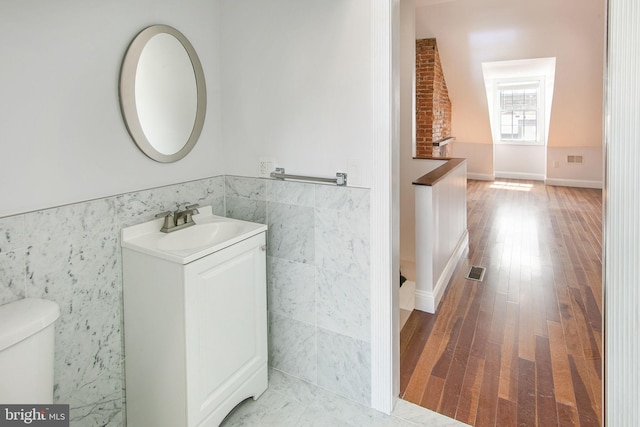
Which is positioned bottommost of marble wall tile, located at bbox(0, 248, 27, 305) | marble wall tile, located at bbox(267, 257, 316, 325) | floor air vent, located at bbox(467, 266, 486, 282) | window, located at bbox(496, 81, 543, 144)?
floor air vent, located at bbox(467, 266, 486, 282)

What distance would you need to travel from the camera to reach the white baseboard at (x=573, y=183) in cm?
786

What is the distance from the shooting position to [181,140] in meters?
2.13

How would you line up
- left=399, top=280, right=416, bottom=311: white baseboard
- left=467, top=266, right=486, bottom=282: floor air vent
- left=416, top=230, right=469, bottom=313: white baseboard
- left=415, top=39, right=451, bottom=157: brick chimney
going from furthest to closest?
left=415, top=39, right=451, bottom=157: brick chimney, left=467, top=266, right=486, bottom=282: floor air vent, left=399, top=280, right=416, bottom=311: white baseboard, left=416, top=230, right=469, bottom=313: white baseboard

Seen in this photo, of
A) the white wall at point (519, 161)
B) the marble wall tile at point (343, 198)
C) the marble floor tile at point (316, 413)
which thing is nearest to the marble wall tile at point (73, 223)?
the marble wall tile at point (343, 198)

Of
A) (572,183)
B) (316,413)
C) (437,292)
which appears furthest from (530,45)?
(316,413)

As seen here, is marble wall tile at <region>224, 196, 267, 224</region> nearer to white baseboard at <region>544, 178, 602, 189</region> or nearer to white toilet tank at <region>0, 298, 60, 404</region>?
white toilet tank at <region>0, 298, 60, 404</region>

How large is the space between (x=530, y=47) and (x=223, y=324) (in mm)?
6336

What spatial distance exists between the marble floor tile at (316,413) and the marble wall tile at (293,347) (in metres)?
0.11

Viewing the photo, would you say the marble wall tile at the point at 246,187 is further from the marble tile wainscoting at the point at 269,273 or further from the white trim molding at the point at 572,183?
the white trim molding at the point at 572,183

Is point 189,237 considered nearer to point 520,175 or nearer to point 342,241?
point 342,241

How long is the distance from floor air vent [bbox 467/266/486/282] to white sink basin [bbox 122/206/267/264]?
2.44 m

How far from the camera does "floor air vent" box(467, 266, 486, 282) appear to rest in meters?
3.66
